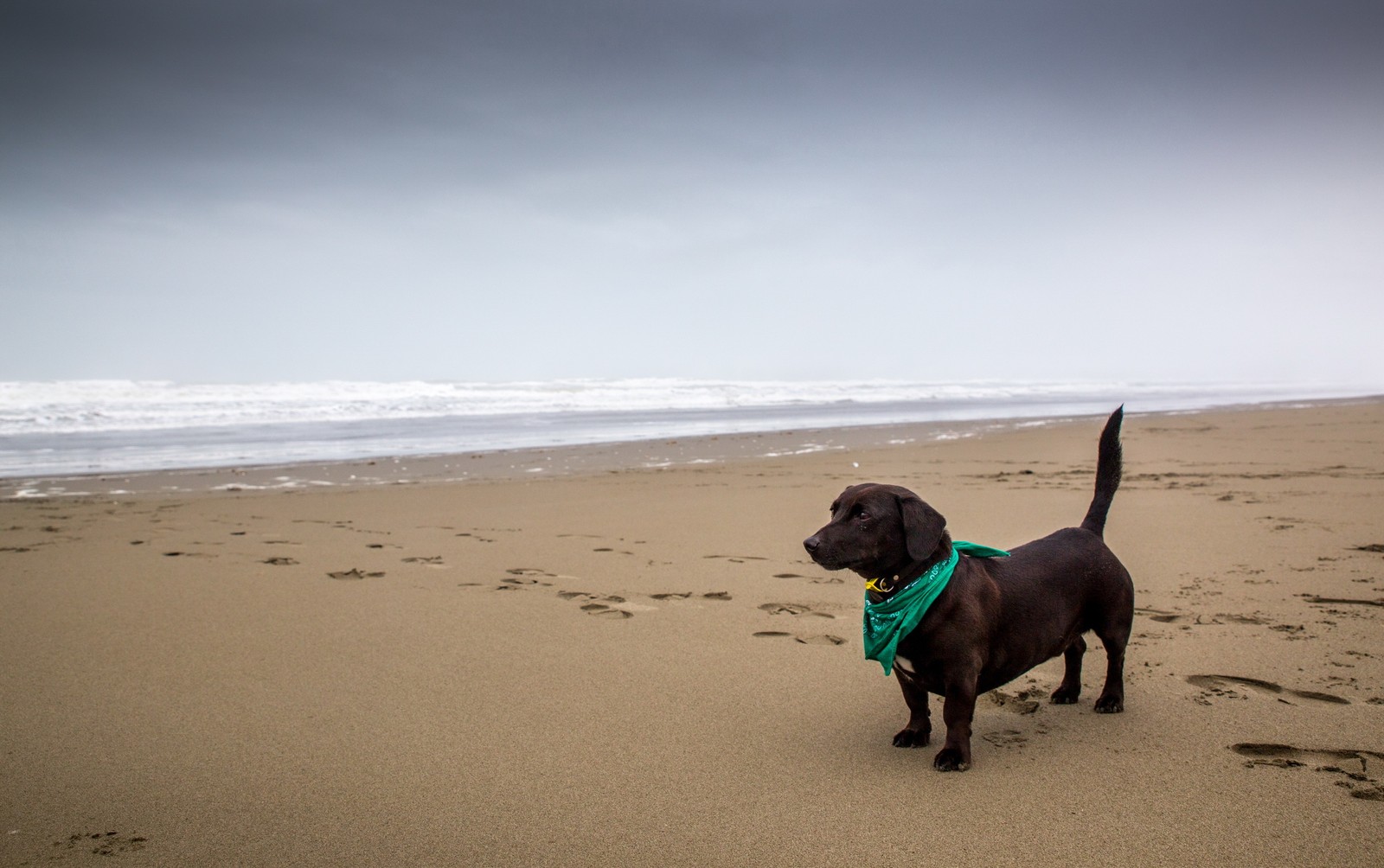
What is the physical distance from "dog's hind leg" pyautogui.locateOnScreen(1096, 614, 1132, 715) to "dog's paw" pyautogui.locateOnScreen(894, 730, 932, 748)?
0.74 m

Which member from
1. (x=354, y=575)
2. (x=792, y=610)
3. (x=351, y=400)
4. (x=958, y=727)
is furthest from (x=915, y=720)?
(x=351, y=400)

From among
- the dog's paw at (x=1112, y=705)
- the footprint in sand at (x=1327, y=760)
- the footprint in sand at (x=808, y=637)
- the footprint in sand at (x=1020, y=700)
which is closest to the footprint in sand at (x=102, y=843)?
the footprint in sand at (x=808, y=637)

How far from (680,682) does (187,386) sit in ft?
112

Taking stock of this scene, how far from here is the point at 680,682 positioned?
137 inches

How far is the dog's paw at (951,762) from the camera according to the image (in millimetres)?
2670

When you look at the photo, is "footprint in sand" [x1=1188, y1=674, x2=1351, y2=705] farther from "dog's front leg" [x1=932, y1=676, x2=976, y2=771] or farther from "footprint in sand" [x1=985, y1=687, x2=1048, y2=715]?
"dog's front leg" [x1=932, y1=676, x2=976, y2=771]

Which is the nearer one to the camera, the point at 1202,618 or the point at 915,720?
the point at 915,720

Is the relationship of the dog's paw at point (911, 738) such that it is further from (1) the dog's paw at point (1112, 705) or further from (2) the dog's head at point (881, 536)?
(1) the dog's paw at point (1112, 705)

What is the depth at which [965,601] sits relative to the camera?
9.02 ft

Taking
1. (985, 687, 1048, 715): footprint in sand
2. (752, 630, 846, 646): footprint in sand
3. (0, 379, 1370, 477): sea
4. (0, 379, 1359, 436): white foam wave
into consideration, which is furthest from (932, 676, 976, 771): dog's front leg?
(0, 379, 1359, 436): white foam wave

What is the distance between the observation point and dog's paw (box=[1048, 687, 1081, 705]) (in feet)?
10.7

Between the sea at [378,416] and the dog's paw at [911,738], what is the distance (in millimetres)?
11137

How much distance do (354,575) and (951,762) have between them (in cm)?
398

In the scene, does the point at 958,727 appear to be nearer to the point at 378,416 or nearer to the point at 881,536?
the point at 881,536
